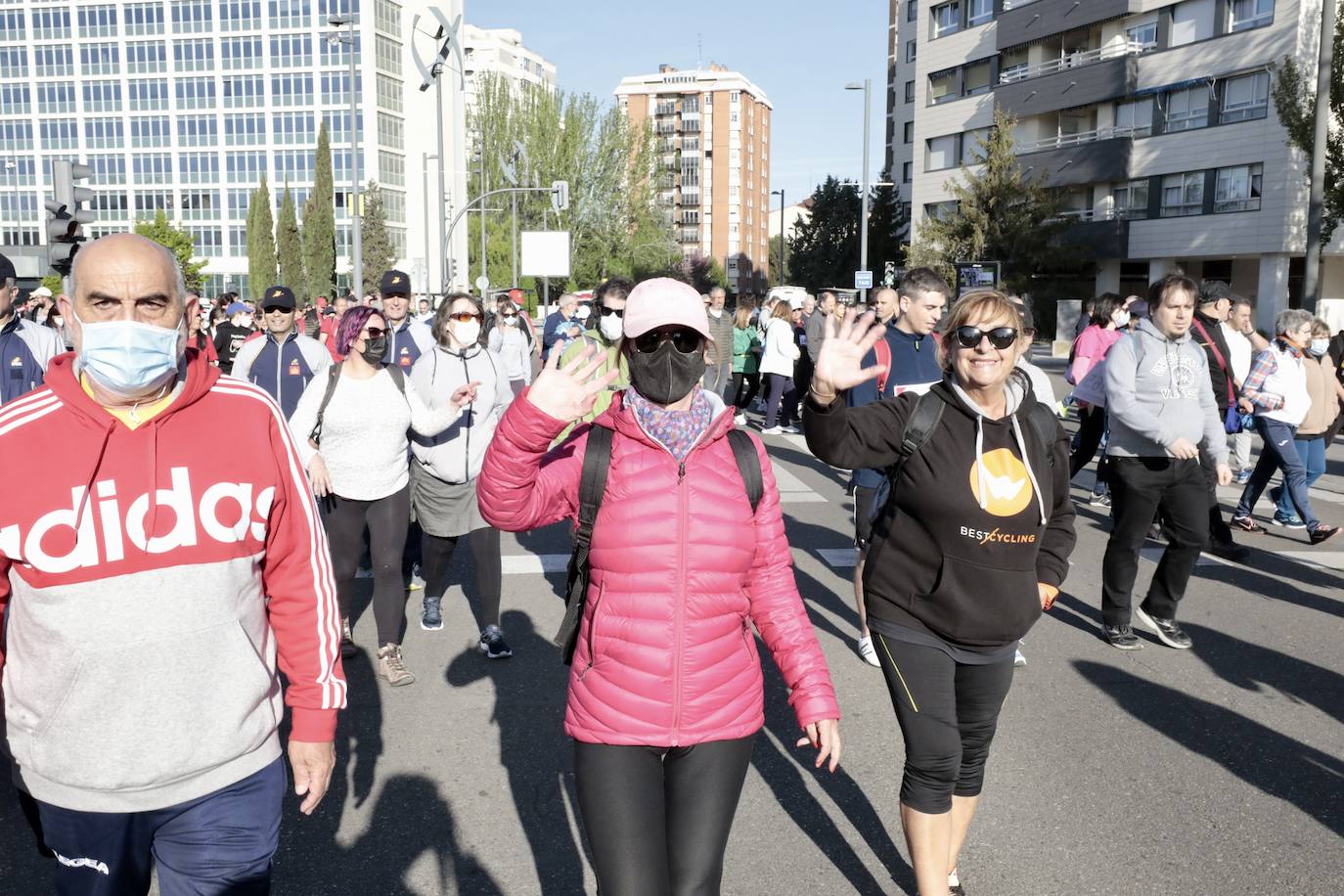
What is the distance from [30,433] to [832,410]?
6.45ft

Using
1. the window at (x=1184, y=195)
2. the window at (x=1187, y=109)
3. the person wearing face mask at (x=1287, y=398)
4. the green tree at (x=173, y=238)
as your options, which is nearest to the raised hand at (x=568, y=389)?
the person wearing face mask at (x=1287, y=398)

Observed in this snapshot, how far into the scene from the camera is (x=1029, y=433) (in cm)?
356

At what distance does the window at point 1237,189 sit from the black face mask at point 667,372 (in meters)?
44.0

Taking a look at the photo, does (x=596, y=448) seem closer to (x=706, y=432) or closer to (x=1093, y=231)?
(x=706, y=432)

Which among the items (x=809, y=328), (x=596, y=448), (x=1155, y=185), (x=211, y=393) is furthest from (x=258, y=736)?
(x=1155, y=185)

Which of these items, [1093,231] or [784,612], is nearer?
[784,612]

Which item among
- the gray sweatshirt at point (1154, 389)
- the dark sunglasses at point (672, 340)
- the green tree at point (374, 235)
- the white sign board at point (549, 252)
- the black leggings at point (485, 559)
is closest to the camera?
the dark sunglasses at point (672, 340)

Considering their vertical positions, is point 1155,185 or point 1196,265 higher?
point 1155,185

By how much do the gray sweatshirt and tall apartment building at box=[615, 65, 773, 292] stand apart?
133m

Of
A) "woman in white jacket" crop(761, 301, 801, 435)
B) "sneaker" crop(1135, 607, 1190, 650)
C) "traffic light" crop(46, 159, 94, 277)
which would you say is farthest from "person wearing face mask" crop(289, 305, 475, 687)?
"woman in white jacket" crop(761, 301, 801, 435)

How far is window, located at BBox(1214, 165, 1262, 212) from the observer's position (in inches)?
1612

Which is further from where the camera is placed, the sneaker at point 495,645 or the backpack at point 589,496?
the sneaker at point 495,645

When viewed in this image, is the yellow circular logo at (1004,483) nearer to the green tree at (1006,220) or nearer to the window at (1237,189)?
the window at (1237,189)

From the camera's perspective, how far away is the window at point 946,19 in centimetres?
5509
